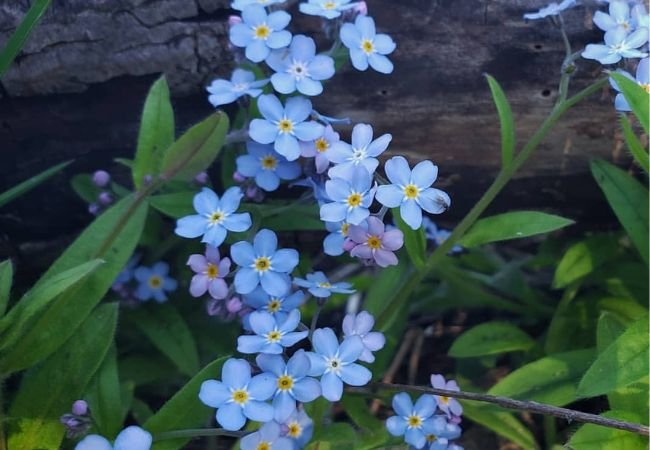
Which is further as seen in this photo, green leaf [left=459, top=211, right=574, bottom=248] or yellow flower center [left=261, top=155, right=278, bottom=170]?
yellow flower center [left=261, top=155, right=278, bottom=170]

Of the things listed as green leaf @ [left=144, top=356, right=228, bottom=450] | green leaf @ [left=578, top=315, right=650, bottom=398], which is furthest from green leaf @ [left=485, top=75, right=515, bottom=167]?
green leaf @ [left=144, top=356, right=228, bottom=450]

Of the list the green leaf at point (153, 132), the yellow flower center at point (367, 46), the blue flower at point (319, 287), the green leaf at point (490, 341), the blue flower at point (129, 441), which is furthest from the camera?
the green leaf at point (490, 341)

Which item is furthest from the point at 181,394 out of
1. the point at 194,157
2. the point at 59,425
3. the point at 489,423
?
the point at 489,423

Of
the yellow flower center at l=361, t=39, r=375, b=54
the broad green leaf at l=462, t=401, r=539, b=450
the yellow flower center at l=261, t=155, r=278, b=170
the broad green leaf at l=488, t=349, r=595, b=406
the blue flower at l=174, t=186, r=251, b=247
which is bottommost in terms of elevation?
the broad green leaf at l=462, t=401, r=539, b=450

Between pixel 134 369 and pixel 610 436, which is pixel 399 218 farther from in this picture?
pixel 134 369

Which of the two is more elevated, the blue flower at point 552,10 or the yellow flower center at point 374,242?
the blue flower at point 552,10

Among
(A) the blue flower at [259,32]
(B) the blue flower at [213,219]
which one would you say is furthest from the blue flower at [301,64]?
(B) the blue flower at [213,219]

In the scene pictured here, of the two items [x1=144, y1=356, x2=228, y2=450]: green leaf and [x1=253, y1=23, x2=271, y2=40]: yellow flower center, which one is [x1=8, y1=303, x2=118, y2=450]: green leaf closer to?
[x1=144, y1=356, x2=228, y2=450]: green leaf

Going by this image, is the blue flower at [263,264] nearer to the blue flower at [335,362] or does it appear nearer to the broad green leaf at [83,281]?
the blue flower at [335,362]
